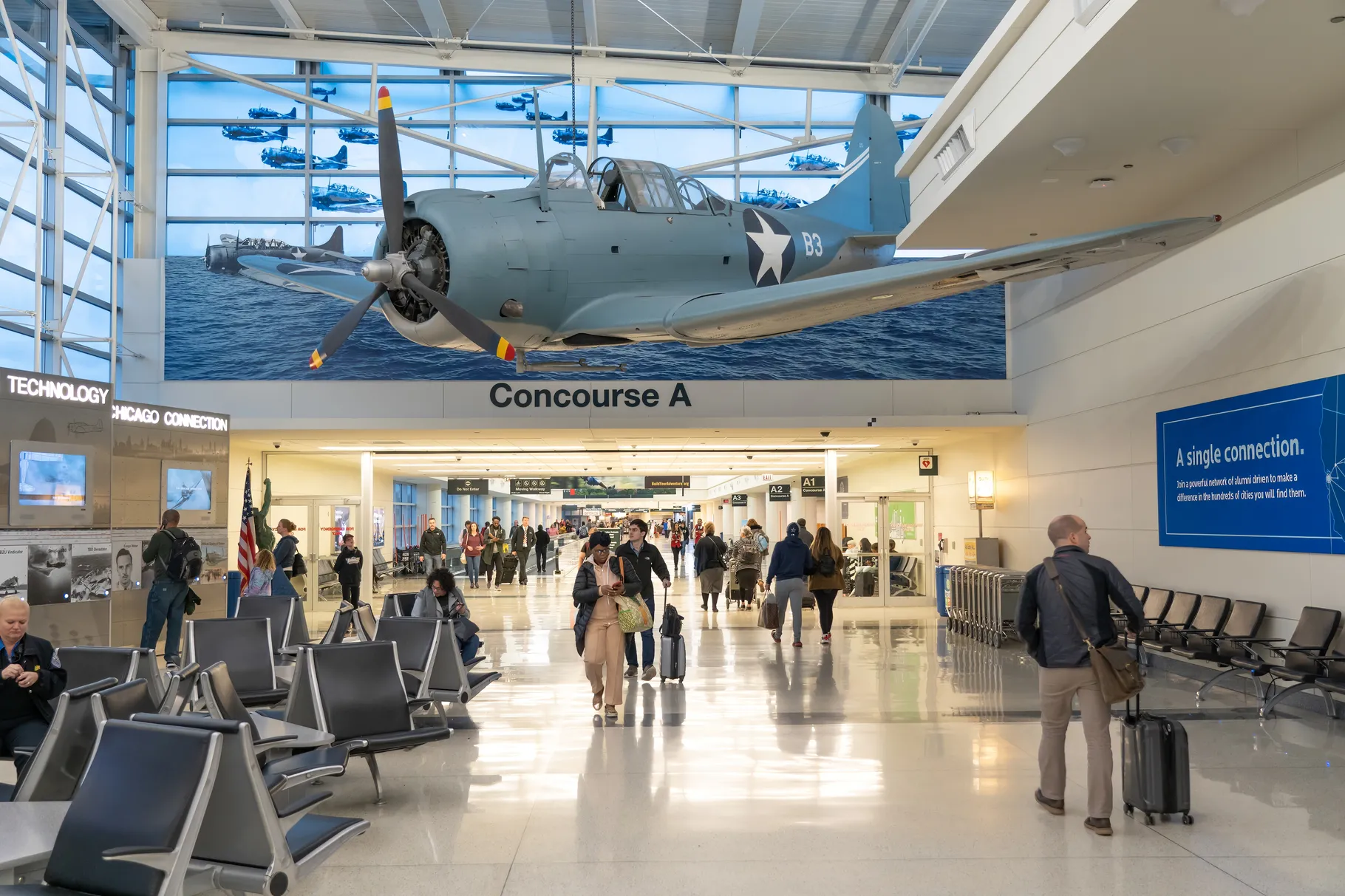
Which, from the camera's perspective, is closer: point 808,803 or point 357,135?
point 808,803

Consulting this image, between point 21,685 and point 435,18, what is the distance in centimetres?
1708

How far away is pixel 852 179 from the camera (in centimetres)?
1475

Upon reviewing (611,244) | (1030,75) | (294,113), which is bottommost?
(611,244)

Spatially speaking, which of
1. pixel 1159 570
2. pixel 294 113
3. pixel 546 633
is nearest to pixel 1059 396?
pixel 1159 570

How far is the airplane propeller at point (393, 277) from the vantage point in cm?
963

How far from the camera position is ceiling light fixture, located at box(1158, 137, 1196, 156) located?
8.95 m

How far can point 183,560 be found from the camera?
1110 cm

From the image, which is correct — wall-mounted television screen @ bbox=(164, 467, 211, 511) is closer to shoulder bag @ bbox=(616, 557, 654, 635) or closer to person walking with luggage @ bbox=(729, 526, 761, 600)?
shoulder bag @ bbox=(616, 557, 654, 635)

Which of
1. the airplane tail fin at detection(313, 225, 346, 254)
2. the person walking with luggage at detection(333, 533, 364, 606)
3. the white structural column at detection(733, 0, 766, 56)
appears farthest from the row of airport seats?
the airplane tail fin at detection(313, 225, 346, 254)

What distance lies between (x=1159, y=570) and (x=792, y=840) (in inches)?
313

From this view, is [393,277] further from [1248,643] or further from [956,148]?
[1248,643]

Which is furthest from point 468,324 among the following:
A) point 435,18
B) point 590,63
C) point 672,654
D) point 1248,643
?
point 590,63

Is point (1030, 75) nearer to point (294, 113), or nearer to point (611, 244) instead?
point (611, 244)

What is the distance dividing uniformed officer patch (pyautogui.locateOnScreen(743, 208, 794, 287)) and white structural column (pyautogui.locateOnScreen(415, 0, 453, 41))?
9682mm
